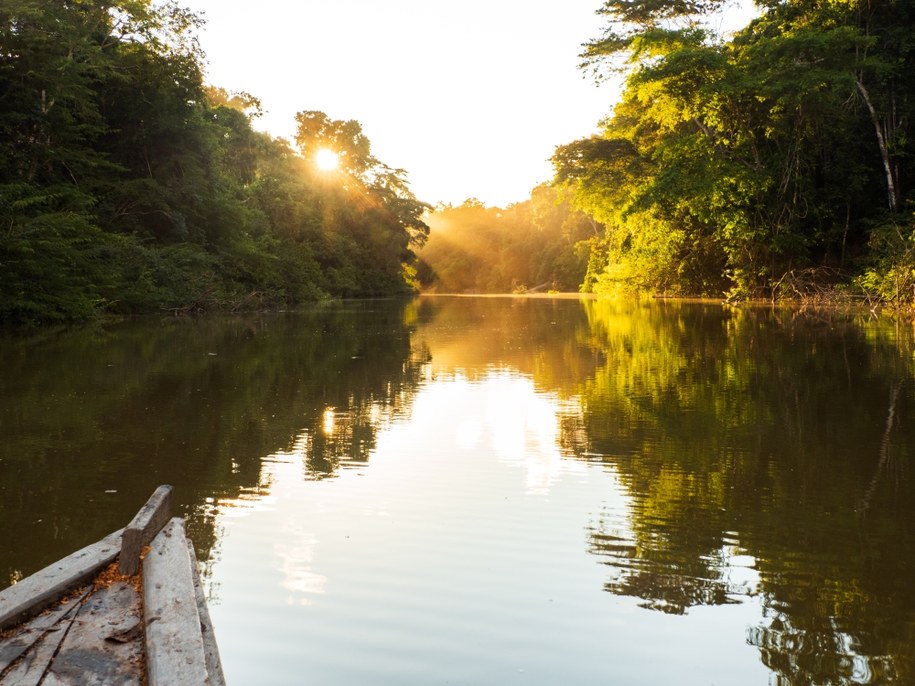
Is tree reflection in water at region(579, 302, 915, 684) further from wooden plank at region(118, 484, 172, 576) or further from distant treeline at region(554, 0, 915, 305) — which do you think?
distant treeline at region(554, 0, 915, 305)

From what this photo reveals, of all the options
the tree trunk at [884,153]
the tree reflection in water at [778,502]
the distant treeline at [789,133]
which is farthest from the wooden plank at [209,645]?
the tree trunk at [884,153]

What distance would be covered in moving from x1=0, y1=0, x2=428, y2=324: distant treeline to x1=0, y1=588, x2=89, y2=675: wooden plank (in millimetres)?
16717

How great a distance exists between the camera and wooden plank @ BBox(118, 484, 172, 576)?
10.4ft

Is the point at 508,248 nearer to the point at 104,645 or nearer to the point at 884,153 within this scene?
the point at 884,153

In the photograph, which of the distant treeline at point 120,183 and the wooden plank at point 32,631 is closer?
the wooden plank at point 32,631

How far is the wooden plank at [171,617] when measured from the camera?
2342 millimetres

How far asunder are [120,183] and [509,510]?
26765mm

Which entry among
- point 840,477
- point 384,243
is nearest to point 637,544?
point 840,477

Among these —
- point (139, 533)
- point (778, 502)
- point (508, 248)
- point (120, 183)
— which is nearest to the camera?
point (139, 533)

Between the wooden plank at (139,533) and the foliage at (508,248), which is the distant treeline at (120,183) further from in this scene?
the foliage at (508,248)

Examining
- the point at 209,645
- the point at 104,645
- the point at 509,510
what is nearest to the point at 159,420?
the point at 509,510

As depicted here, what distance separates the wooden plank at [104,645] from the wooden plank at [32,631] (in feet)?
0.14

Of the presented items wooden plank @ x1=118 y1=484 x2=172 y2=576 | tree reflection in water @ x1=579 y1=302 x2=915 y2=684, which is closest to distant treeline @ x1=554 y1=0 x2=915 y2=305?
tree reflection in water @ x1=579 y1=302 x2=915 y2=684

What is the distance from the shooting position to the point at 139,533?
3203 mm
